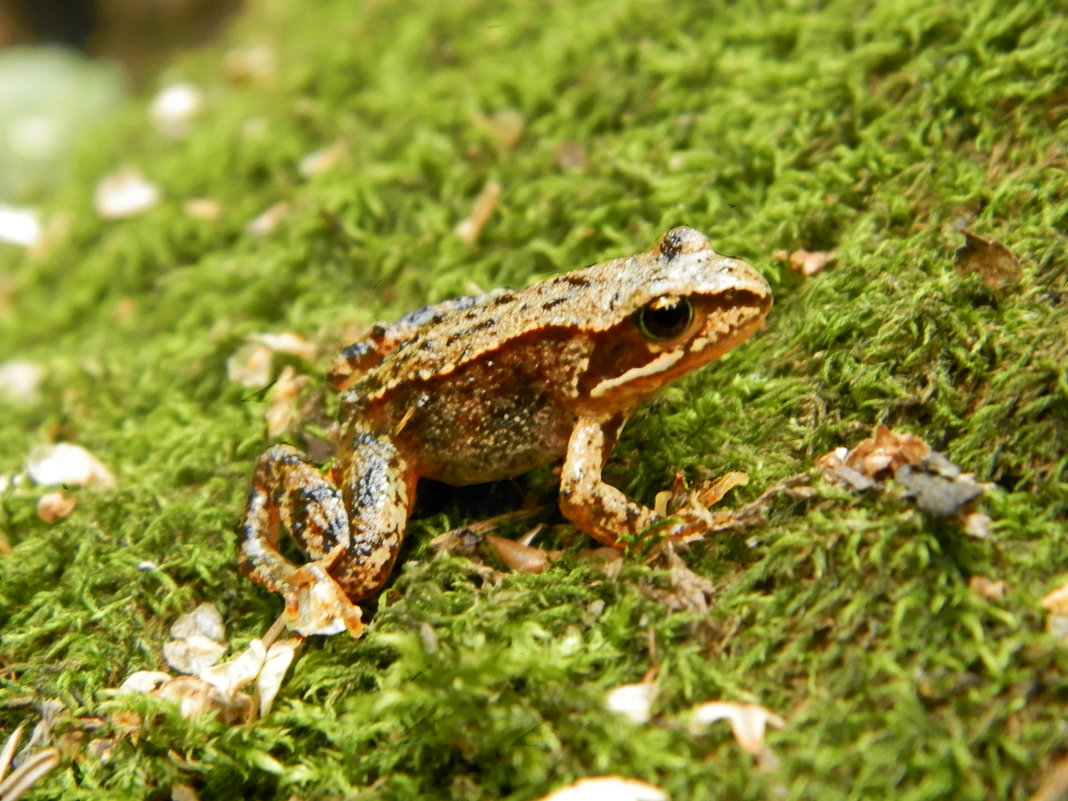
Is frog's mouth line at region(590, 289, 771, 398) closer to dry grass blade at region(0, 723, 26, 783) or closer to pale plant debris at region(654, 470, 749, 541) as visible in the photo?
pale plant debris at region(654, 470, 749, 541)

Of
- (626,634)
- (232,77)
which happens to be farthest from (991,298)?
(232,77)

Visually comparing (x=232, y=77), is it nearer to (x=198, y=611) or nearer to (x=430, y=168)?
(x=430, y=168)

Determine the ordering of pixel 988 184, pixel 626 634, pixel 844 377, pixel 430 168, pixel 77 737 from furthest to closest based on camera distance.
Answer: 1. pixel 430 168
2. pixel 988 184
3. pixel 844 377
4. pixel 77 737
5. pixel 626 634

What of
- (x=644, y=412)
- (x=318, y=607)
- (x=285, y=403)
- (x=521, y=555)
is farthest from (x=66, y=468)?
(x=644, y=412)

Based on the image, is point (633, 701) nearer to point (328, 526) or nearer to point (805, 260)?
point (328, 526)

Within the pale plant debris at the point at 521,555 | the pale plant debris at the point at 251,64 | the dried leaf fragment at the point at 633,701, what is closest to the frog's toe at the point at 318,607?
the pale plant debris at the point at 521,555

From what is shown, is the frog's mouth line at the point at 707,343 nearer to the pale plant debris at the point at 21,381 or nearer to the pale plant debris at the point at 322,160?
the pale plant debris at the point at 322,160
